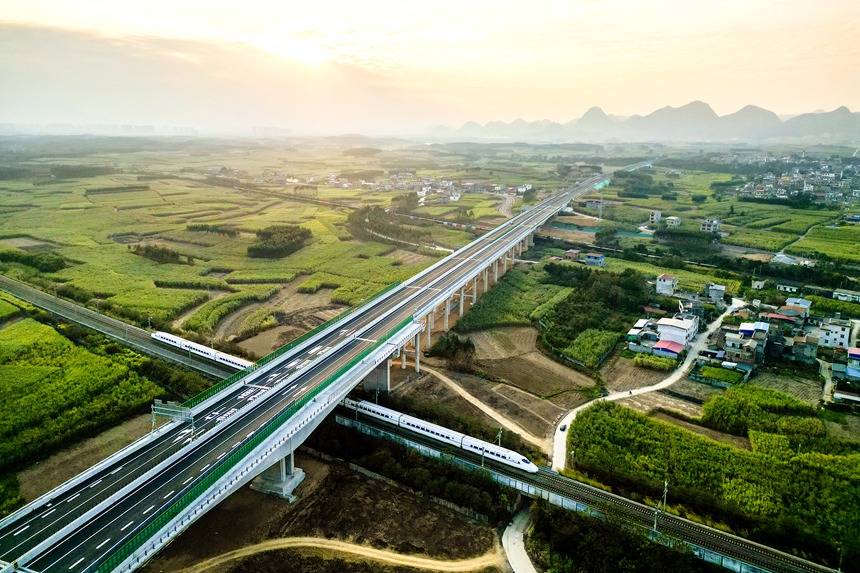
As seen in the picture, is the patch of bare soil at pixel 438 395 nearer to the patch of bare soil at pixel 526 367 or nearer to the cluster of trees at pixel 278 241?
the patch of bare soil at pixel 526 367

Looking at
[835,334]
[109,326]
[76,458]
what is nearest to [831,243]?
[835,334]

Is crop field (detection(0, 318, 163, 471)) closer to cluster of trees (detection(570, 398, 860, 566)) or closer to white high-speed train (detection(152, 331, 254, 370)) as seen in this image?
white high-speed train (detection(152, 331, 254, 370))

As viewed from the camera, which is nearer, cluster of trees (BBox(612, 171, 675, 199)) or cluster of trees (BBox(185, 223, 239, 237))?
cluster of trees (BBox(185, 223, 239, 237))

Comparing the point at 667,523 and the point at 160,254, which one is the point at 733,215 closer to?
the point at 667,523

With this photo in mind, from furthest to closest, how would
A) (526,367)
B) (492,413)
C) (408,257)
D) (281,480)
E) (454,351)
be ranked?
(408,257) → (454,351) → (526,367) → (492,413) → (281,480)

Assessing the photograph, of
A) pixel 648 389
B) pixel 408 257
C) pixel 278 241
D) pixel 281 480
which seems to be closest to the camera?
pixel 281 480

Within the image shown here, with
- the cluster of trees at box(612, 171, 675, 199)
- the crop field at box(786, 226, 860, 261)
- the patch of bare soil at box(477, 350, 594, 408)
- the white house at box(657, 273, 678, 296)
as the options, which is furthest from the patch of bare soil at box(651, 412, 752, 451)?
the cluster of trees at box(612, 171, 675, 199)

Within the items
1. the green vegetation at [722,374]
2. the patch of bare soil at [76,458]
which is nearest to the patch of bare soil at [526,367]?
the green vegetation at [722,374]
